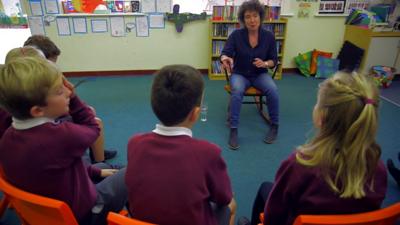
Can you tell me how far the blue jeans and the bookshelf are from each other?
1641 mm

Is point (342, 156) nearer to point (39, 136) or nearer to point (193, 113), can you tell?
point (193, 113)

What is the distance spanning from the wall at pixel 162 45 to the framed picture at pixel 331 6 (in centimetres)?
9

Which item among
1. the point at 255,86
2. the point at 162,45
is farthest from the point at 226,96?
the point at 162,45

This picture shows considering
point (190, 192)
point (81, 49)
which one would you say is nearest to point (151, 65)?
point (81, 49)

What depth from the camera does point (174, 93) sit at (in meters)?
0.93

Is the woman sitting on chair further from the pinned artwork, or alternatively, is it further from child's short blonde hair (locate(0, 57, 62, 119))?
child's short blonde hair (locate(0, 57, 62, 119))

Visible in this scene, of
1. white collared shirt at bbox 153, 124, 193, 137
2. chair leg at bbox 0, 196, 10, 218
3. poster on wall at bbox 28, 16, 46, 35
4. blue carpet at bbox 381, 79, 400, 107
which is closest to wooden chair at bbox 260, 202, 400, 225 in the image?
white collared shirt at bbox 153, 124, 193, 137

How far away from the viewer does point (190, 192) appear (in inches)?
34.3

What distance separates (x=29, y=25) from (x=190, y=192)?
166 inches

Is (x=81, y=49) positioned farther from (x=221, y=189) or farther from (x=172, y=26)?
(x=221, y=189)

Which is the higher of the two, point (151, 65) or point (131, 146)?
point (131, 146)

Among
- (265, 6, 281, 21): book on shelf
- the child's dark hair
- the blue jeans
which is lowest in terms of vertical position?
the blue jeans

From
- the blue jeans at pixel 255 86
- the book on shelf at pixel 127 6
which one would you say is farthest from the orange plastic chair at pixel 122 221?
the book on shelf at pixel 127 6

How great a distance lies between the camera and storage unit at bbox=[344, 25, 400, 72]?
12.7ft
